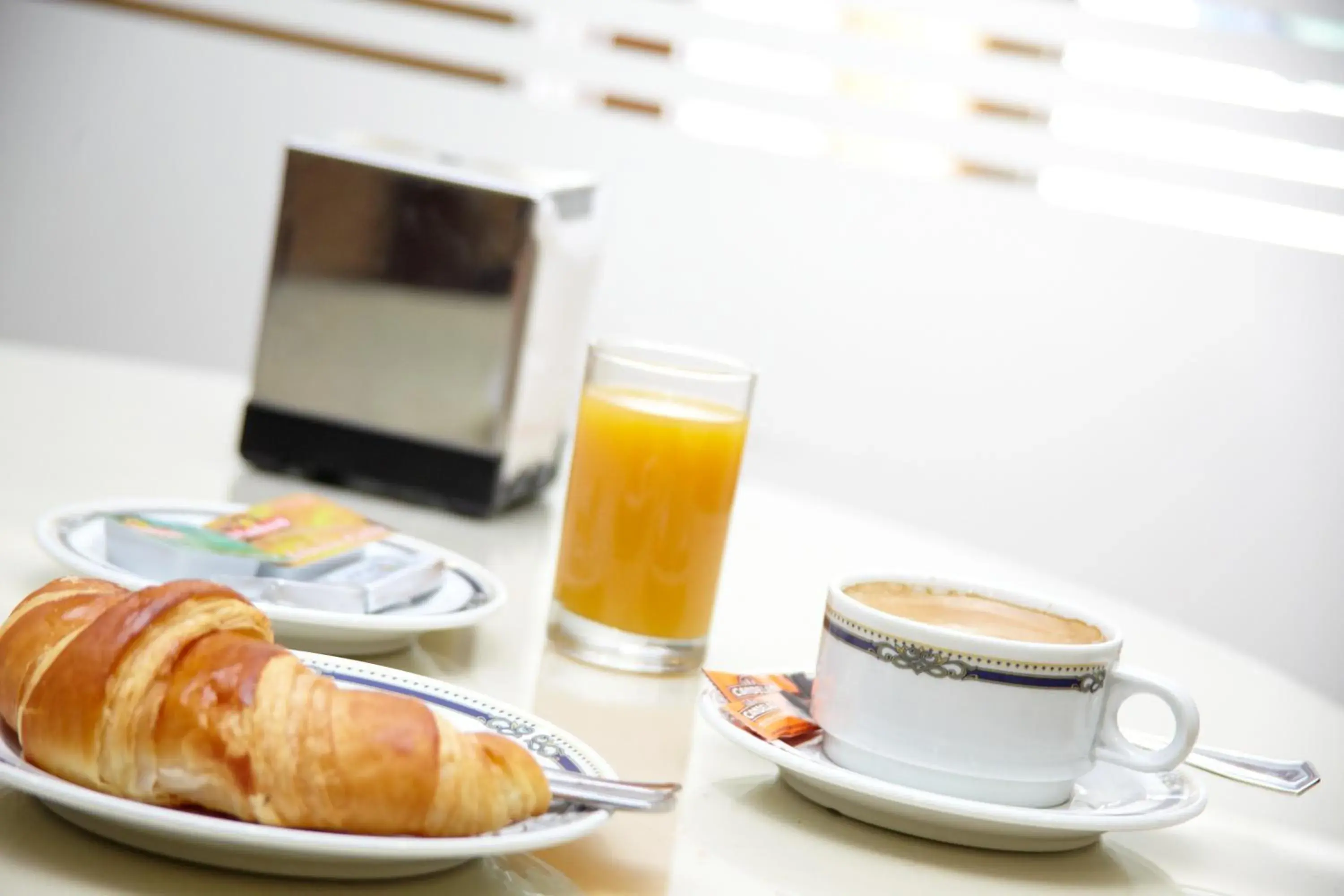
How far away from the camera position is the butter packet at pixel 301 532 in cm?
78

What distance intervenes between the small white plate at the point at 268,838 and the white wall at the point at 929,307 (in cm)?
251

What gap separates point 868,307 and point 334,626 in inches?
95.2

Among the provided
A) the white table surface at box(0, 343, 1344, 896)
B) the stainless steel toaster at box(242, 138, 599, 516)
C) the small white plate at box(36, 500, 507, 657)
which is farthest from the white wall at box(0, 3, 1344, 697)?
the small white plate at box(36, 500, 507, 657)

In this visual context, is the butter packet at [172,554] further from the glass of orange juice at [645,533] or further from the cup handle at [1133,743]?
the cup handle at [1133,743]

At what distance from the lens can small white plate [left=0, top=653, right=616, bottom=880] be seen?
1.48ft

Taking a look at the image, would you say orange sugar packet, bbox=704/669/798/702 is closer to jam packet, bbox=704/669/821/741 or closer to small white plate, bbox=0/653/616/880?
jam packet, bbox=704/669/821/741

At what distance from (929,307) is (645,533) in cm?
226

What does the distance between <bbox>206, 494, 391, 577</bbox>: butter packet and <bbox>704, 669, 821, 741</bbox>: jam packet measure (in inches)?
8.8

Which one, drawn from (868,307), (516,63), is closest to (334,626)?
(868,307)

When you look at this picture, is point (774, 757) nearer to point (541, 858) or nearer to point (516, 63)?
point (541, 858)

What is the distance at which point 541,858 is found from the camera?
54 cm

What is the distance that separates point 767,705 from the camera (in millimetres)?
687

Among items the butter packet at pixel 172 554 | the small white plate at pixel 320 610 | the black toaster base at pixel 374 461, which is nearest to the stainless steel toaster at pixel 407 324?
the black toaster base at pixel 374 461

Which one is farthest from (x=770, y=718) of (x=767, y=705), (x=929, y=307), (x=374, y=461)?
(x=929, y=307)
